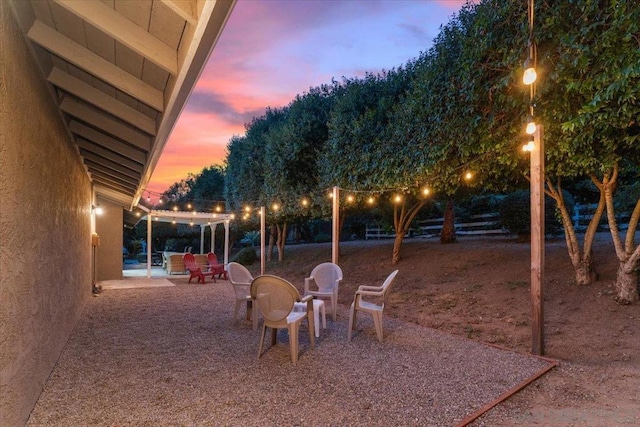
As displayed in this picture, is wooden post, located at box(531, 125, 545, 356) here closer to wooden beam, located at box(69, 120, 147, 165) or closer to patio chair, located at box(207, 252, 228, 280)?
wooden beam, located at box(69, 120, 147, 165)

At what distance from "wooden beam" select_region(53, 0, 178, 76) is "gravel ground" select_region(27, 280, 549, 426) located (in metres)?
2.53

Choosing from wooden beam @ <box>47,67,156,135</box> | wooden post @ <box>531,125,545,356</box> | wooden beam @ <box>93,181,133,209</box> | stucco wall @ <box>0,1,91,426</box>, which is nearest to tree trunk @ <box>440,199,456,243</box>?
wooden post @ <box>531,125,545,356</box>

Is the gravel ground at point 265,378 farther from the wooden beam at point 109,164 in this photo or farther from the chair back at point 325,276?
the wooden beam at point 109,164

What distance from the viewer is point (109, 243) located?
1316cm

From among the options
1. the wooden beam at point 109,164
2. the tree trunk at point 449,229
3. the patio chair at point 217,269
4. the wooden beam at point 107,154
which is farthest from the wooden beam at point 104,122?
the tree trunk at point 449,229

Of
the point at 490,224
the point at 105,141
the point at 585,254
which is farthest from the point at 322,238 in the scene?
the point at 105,141

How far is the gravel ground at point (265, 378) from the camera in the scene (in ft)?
10.0

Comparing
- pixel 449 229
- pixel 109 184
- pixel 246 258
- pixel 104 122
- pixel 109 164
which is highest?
pixel 104 122

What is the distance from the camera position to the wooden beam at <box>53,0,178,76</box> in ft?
7.34

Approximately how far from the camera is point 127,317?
6.90 meters

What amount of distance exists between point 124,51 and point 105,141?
117 inches

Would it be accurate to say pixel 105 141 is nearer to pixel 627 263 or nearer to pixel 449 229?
pixel 627 263

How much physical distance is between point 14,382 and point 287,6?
6.72 meters

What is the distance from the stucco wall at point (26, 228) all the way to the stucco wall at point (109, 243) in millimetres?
9517
